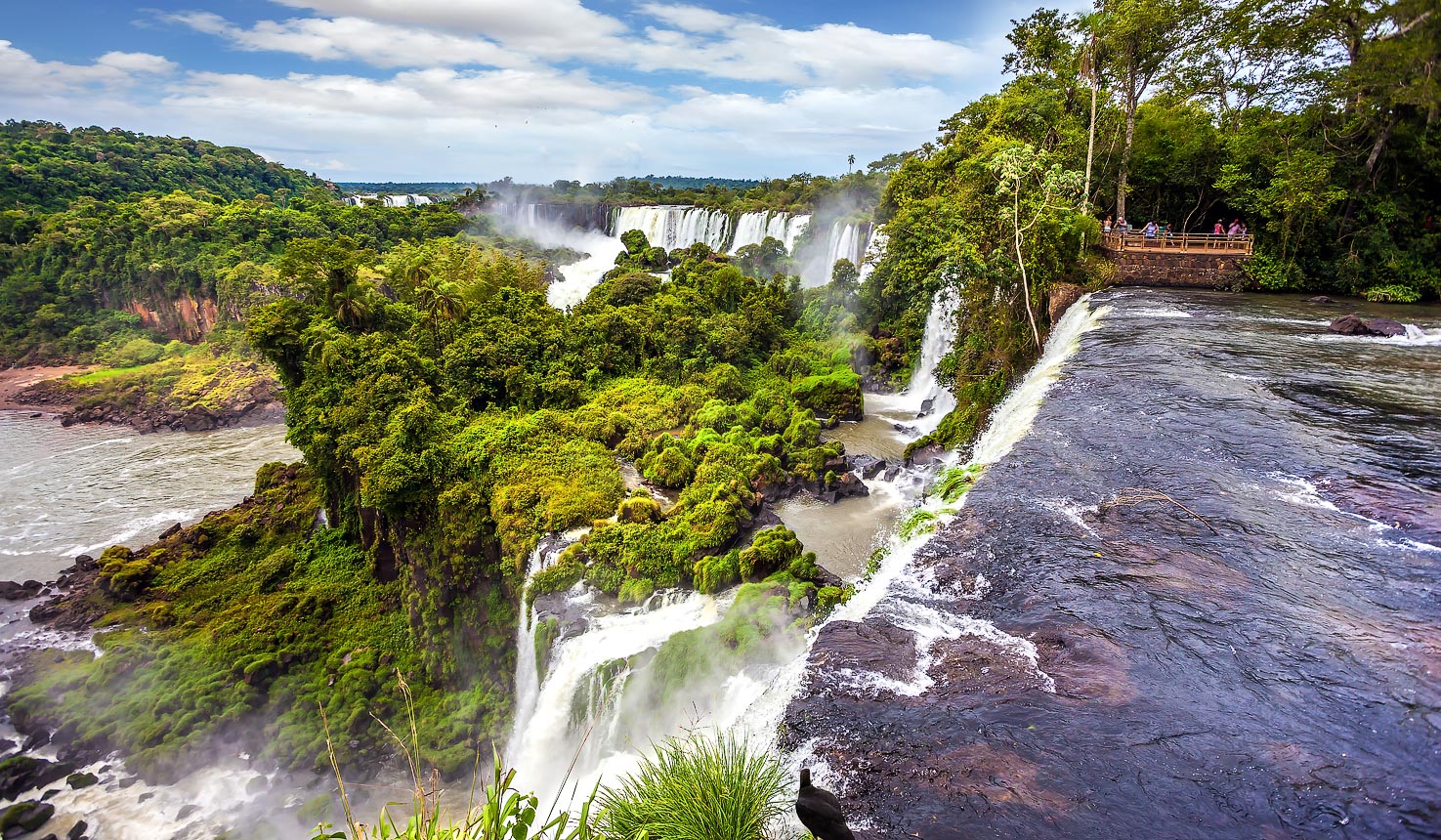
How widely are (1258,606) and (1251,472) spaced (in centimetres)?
333

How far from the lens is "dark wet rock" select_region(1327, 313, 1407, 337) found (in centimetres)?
1517

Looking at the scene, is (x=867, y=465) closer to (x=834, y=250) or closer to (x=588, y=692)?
(x=588, y=692)

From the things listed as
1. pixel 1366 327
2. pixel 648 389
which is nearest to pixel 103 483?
pixel 648 389

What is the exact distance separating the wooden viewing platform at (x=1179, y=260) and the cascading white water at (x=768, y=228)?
25.3m

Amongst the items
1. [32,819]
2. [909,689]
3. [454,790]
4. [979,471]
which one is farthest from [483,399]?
[909,689]

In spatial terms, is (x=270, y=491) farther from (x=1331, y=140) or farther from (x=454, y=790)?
(x=1331, y=140)

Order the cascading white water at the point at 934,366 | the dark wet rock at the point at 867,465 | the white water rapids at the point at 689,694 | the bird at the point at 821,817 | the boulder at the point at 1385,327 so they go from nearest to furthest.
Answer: the bird at the point at 821,817 < the white water rapids at the point at 689,694 < the boulder at the point at 1385,327 < the dark wet rock at the point at 867,465 < the cascading white water at the point at 934,366

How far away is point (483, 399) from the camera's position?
952 inches

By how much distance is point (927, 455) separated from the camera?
785 inches

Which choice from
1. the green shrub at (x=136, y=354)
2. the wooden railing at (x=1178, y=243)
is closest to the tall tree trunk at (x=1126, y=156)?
the wooden railing at (x=1178, y=243)

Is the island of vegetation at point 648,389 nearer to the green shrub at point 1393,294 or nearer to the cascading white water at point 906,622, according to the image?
the green shrub at point 1393,294

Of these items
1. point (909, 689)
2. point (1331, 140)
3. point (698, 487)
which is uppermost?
point (1331, 140)

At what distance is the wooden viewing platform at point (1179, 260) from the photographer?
20.8 metres

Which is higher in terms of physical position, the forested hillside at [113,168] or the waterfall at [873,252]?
the forested hillside at [113,168]
